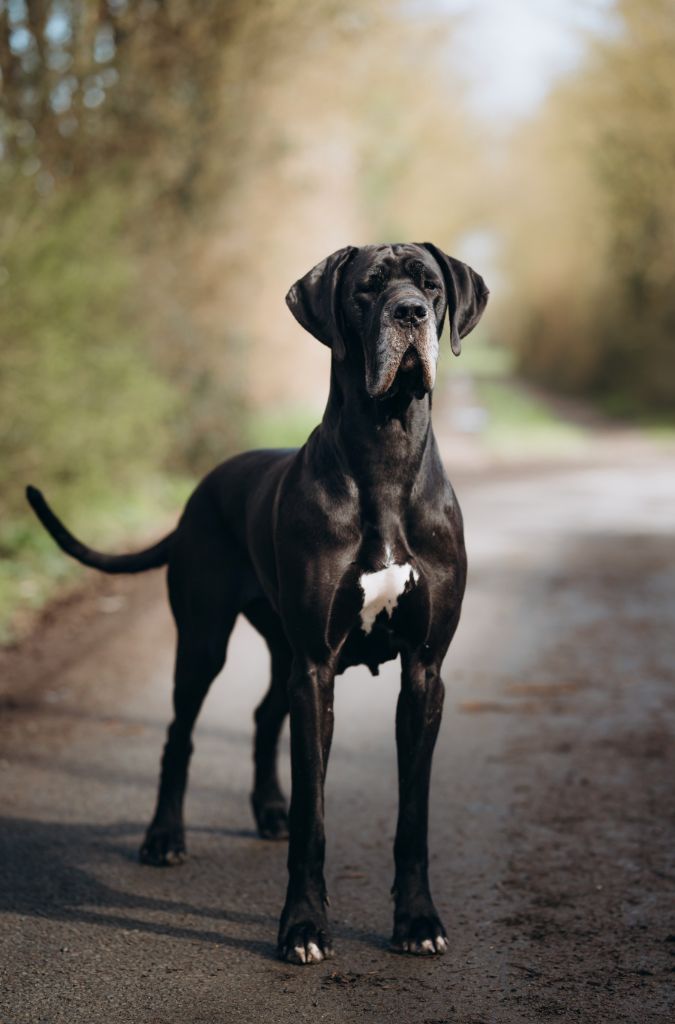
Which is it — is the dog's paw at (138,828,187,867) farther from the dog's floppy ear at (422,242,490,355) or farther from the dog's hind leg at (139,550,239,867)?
the dog's floppy ear at (422,242,490,355)

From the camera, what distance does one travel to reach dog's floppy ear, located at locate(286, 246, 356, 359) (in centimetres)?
374

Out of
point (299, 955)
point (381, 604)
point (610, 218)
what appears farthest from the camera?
point (610, 218)

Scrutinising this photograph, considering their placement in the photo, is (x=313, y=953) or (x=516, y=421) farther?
(x=516, y=421)

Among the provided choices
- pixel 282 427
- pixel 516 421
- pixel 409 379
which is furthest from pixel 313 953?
pixel 516 421

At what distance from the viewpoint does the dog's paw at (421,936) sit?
3.71 metres

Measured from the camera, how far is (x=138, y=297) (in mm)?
13992

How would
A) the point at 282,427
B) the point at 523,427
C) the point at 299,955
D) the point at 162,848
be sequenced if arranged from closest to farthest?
the point at 299,955 → the point at 162,848 → the point at 282,427 → the point at 523,427

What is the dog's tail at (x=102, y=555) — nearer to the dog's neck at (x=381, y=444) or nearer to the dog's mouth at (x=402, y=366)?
the dog's neck at (x=381, y=444)

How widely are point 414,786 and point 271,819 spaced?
109 centimetres

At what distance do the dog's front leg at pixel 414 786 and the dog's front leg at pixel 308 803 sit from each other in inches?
8.7

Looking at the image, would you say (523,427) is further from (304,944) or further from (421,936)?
(304,944)

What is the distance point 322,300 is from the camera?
148 inches

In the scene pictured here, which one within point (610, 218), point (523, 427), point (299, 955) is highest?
point (610, 218)

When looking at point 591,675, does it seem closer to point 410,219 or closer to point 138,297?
point 138,297
